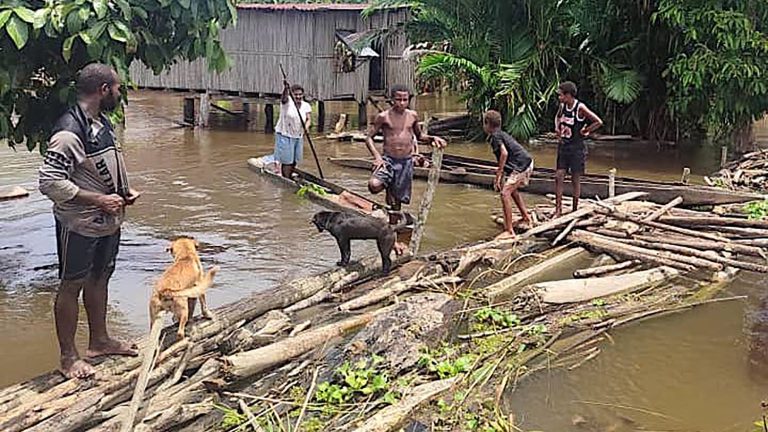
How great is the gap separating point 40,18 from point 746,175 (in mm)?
10186

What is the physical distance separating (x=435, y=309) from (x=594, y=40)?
1263 cm

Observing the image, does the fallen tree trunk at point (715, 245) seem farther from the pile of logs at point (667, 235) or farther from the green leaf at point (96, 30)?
the green leaf at point (96, 30)

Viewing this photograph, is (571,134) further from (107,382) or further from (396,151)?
(107,382)

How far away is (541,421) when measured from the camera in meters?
5.05

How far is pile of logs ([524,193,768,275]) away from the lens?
26.0 ft

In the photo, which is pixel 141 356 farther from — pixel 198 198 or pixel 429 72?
pixel 429 72

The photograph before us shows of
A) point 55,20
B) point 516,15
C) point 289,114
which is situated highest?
point 516,15

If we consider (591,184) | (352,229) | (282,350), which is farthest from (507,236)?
(282,350)

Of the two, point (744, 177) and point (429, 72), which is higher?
point (429, 72)

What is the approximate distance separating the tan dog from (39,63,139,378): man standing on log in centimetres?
37

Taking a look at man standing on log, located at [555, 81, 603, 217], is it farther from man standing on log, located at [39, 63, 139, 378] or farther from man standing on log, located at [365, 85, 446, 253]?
man standing on log, located at [39, 63, 139, 378]

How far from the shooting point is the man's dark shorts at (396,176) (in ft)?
26.4

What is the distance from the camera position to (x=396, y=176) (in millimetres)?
8086

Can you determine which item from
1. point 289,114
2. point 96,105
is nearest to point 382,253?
point 96,105
